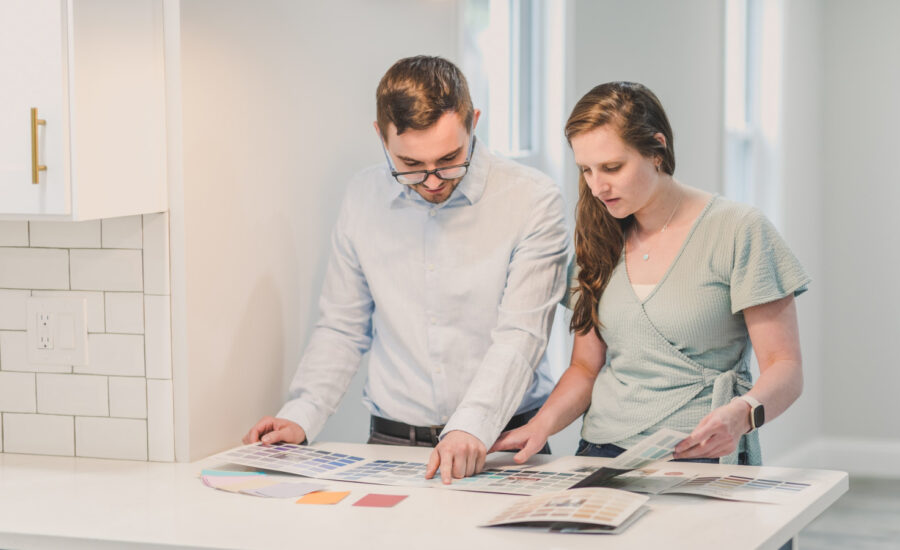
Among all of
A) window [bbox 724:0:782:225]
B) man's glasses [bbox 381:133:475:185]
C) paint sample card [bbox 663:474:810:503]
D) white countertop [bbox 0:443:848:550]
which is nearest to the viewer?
white countertop [bbox 0:443:848:550]

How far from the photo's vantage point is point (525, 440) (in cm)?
196

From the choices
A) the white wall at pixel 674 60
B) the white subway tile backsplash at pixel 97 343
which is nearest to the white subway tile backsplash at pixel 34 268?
the white subway tile backsplash at pixel 97 343

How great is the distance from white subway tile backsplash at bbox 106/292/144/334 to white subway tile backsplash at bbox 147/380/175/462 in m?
0.11

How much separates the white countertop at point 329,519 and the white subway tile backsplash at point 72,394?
0.19 m

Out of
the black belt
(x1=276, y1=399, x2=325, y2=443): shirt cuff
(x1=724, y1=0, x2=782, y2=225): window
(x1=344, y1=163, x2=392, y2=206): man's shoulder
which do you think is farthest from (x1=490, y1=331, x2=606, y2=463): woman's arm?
(x1=724, y1=0, x2=782, y2=225): window

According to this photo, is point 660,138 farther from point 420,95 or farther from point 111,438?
point 111,438

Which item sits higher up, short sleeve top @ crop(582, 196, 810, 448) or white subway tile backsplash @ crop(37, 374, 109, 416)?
short sleeve top @ crop(582, 196, 810, 448)

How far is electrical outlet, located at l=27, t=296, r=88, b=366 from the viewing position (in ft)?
6.76

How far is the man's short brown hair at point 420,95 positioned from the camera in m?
1.95

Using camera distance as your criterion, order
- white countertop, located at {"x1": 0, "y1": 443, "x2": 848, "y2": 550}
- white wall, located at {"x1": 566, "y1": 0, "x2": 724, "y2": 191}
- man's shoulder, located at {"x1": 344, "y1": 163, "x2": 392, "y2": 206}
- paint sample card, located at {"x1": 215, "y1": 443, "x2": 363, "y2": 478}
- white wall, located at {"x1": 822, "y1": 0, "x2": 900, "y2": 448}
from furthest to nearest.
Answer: white wall, located at {"x1": 822, "y1": 0, "x2": 900, "y2": 448} < white wall, located at {"x1": 566, "y1": 0, "x2": 724, "y2": 191} < man's shoulder, located at {"x1": 344, "y1": 163, "x2": 392, "y2": 206} < paint sample card, located at {"x1": 215, "y1": 443, "x2": 363, "y2": 478} < white countertop, located at {"x1": 0, "y1": 443, "x2": 848, "y2": 550}

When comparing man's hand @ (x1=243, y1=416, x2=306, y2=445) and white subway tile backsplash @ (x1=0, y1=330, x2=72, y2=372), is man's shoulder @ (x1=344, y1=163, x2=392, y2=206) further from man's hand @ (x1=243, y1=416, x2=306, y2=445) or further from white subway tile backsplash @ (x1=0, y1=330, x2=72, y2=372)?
white subway tile backsplash @ (x1=0, y1=330, x2=72, y2=372)

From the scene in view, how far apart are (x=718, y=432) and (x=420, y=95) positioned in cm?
77

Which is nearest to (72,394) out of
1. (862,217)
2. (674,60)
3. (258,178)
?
(258,178)

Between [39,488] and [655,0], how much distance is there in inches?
120
